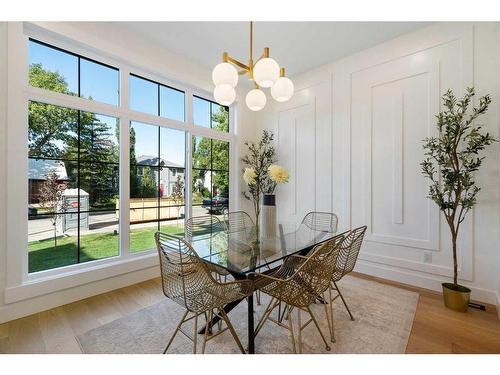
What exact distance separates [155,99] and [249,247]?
8.17 ft

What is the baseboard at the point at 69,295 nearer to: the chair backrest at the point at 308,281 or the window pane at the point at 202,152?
the window pane at the point at 202,152

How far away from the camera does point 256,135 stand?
4.52 metres

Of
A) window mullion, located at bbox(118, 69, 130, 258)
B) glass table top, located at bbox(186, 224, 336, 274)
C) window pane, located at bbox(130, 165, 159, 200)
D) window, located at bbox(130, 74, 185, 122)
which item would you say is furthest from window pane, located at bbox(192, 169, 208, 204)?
glass table top, located at bbox(186, 224, 336, 274)

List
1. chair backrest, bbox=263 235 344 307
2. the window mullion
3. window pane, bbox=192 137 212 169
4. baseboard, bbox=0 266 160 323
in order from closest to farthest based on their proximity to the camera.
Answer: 1. chair backrest, bbox=263 235 344 307
2. baseboard, bbox=0 266 160 323
3. the window mullion
4. window pane, bbox=192 137 212 169

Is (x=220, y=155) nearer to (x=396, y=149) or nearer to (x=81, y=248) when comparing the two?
(x=81, y=248)

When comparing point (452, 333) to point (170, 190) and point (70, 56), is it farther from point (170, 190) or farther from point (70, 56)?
point (70, 56)

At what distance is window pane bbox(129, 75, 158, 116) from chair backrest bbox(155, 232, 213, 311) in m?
2.23

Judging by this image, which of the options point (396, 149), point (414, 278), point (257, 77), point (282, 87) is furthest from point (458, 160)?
point (257, 77)

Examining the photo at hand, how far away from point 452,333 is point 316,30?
11.0 feet

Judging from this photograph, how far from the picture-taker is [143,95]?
308 centimetres

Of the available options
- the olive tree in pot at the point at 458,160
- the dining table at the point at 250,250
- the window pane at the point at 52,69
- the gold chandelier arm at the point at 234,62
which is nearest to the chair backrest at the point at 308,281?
the dining table at the point at 250,250

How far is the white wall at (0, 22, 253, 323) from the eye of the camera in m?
2.02

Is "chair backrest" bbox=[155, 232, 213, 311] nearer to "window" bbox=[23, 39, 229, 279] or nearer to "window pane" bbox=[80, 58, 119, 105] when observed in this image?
"window" bbox=[23, 39, 229, 279]

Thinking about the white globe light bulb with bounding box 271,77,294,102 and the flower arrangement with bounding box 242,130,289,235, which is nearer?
the white globe light bulb with bounding box 271,77,294,102
